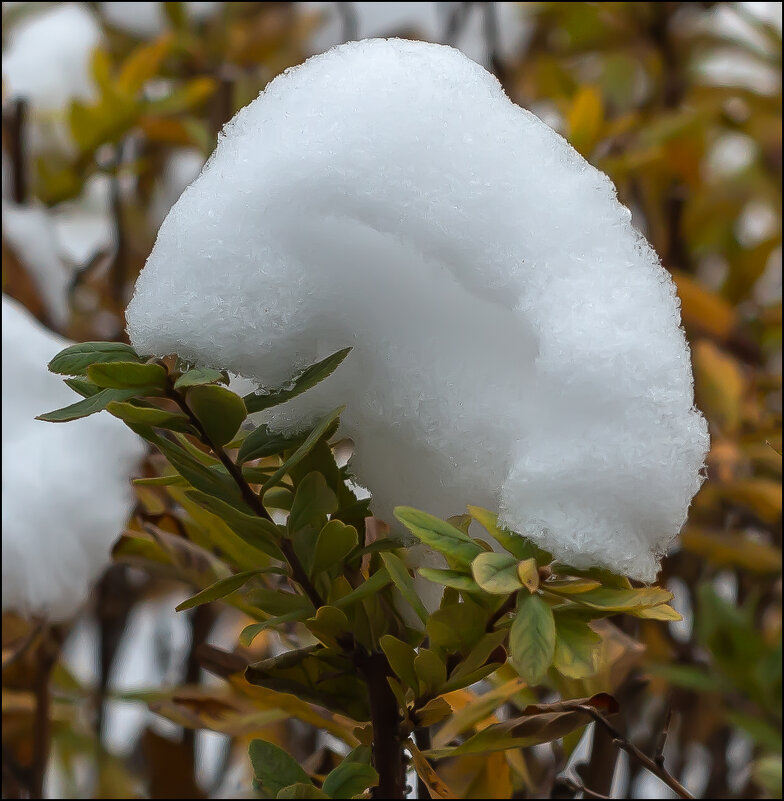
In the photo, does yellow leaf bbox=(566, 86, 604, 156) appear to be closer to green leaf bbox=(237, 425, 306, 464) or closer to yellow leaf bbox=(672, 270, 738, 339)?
yellow leaf bbox=(672, 270, 738, 339)

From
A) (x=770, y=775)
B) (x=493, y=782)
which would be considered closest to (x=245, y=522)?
(x=493, y=782)

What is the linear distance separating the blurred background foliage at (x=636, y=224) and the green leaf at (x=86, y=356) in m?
0.21

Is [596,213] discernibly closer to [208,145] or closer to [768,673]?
[768,673]

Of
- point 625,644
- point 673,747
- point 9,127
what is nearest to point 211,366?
point 625,644

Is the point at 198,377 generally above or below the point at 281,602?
above

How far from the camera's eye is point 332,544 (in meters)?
0.41

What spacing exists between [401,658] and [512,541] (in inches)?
2.9

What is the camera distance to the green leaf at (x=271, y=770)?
0.43m

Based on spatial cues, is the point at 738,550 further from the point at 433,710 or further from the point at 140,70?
the point at 140,70

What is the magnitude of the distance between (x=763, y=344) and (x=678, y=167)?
219mm

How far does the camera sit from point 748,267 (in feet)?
3.67

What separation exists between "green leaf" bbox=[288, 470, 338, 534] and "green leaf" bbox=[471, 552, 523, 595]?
0.08m

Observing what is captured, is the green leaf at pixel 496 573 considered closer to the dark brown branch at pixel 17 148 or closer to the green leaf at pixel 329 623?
the green leaf at pixel 329 623

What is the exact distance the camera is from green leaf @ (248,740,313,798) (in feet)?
1.41
